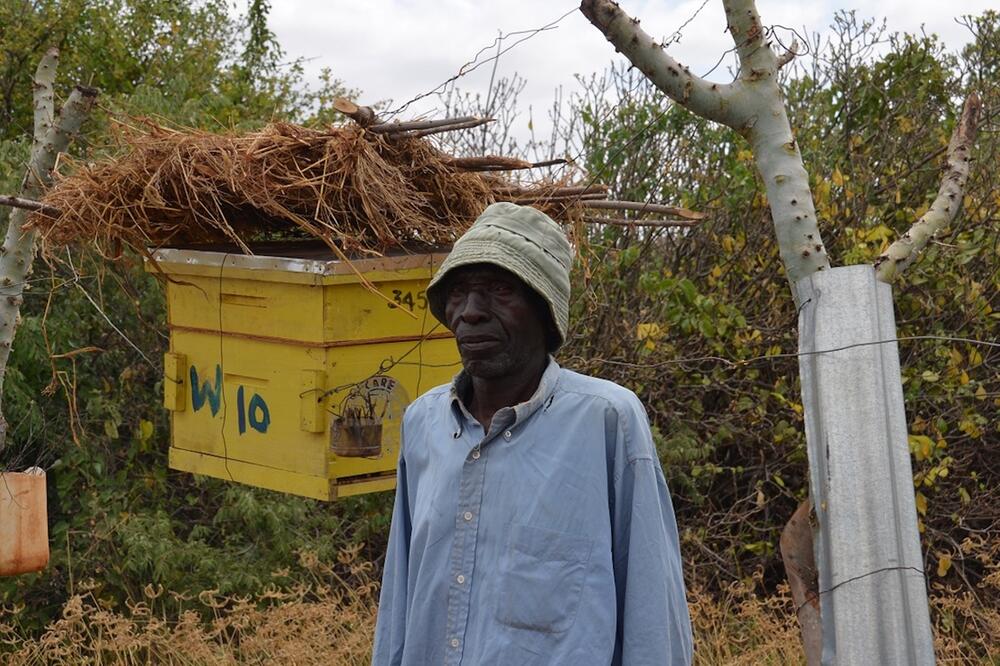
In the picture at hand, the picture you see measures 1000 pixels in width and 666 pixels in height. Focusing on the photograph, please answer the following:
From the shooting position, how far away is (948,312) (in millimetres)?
6000

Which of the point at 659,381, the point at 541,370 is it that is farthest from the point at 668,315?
the point at 541,370

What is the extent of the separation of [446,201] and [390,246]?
0.64 ft

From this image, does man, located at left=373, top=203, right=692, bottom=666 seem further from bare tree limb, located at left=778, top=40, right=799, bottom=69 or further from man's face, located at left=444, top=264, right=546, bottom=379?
bare tree limb, located at left=778, top=40, right=799, bottom=69

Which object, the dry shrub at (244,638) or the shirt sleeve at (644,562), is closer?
the shirt sleeve at (644,562)

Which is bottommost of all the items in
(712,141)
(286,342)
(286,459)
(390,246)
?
(286,459)

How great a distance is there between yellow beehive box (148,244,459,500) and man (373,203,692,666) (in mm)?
842

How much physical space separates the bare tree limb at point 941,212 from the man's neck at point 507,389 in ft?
2.14

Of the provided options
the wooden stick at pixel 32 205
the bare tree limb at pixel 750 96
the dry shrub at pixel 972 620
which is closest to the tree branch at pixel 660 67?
the bare tree limb at pixel 750 96

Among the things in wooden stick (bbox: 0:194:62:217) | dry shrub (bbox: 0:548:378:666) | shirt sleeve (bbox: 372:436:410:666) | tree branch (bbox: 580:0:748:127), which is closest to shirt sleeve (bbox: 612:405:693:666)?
shirt sleeve (bbox: 372:436:410:666)

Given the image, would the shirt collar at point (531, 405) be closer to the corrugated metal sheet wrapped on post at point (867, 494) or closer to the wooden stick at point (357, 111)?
the corrugated metal sheet wrapped on post at point (867, 494)

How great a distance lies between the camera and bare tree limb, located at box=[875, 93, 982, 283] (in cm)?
244

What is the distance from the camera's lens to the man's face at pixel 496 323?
231cm

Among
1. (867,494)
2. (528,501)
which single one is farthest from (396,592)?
(867,494)

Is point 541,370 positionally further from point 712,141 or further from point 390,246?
point 712,141
